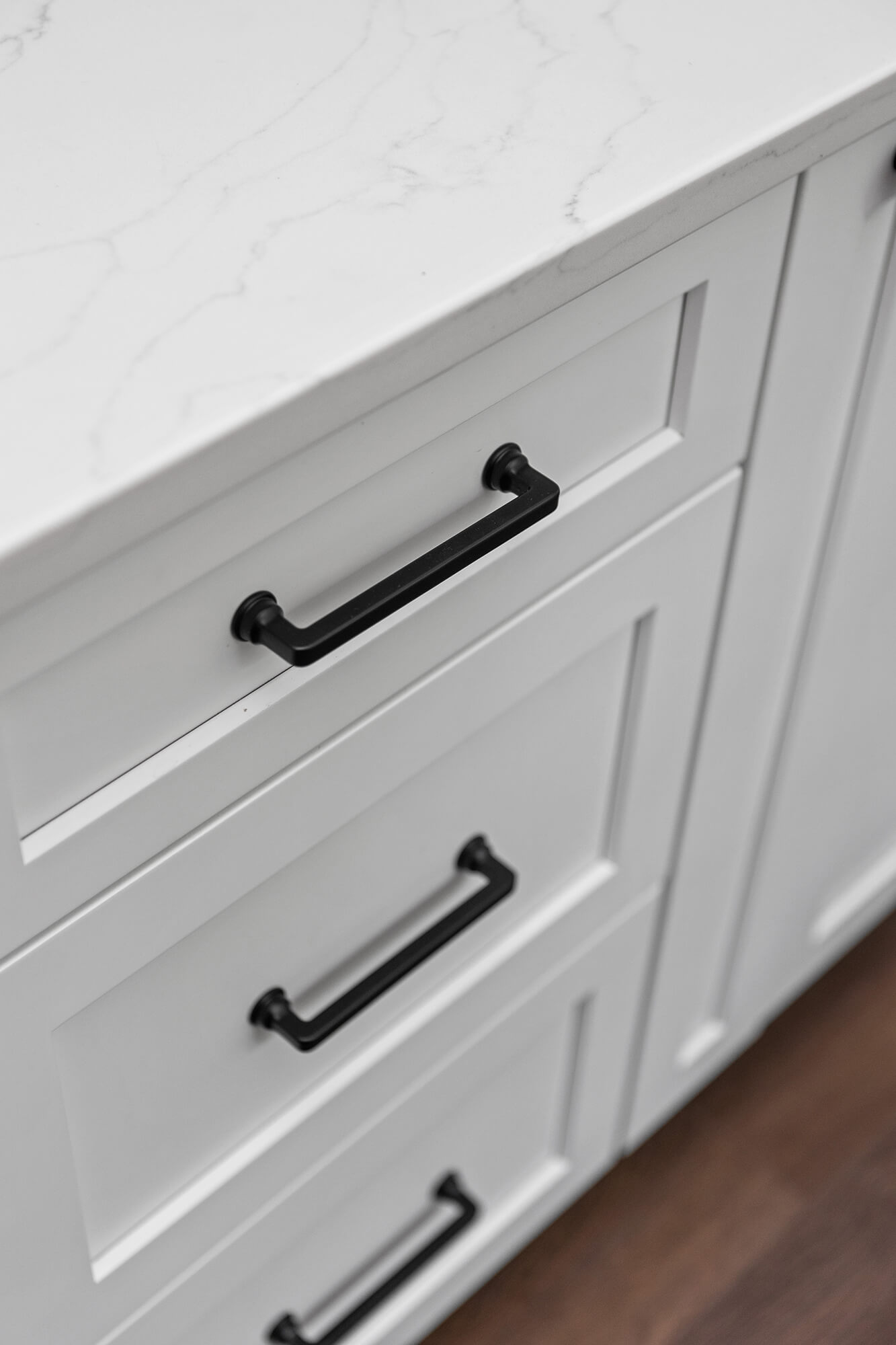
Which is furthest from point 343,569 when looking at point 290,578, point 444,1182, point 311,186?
point 444,1182

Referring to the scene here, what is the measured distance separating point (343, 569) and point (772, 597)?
1.11ft

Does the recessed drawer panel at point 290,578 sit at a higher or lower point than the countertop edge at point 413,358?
lower

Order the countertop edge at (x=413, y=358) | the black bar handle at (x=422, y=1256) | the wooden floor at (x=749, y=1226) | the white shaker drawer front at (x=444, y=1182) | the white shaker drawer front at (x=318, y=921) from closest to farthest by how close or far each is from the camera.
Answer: the countertop edge at (x=413, y=358) → the white shaker drawer front at (x=318, y=921) → the white shaker drawer front at (x=444, y=1182) → the black bar handle at (x=422, y=1256) → the wooden floor at (x=749, y=1226)

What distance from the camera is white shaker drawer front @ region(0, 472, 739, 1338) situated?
583 millimetres

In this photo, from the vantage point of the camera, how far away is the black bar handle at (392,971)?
670 millimetres

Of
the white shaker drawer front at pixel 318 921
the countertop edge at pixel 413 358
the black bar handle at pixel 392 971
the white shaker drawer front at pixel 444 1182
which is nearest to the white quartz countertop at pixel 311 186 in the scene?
the countertop edge at pixel 413 358

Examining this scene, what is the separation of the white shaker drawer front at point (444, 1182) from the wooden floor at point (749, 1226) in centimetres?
A: 9

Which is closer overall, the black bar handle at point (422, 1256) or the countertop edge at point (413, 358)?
the countertop edge at point (413, 358)

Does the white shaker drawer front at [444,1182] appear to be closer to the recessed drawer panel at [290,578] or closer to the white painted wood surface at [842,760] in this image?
the white painted wood surface at [842,760]

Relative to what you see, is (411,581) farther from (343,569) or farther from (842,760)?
(842,760)

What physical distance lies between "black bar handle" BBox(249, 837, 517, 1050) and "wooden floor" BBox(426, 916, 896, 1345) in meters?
0.53

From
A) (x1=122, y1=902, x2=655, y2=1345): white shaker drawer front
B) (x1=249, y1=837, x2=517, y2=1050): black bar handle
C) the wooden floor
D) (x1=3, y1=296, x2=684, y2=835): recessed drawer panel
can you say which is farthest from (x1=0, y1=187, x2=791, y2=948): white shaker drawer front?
the wooden floor

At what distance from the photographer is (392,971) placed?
702 mm

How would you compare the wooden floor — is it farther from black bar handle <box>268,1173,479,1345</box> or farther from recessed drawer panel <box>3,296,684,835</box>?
recessed drawer panel <box>3,296,684,835</box>
